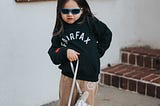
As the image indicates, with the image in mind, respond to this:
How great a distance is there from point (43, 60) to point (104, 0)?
3.42ft

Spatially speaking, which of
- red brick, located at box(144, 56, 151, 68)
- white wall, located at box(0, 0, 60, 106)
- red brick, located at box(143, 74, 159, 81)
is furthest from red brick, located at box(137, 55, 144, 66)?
white wall, located at box(0, 0, 60, 106)

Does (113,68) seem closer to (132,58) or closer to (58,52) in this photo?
(132,58)

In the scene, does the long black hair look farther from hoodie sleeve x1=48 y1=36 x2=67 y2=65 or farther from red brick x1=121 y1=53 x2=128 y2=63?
red brick x1=121 y1=53 x2=128 y2=63

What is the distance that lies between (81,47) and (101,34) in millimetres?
177

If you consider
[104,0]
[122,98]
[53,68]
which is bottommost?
[122,98]

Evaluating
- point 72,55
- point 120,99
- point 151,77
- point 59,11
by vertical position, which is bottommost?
point 120,99

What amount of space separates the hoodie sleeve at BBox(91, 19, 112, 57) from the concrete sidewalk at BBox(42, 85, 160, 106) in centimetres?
118

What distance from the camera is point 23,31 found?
2648 millimetres

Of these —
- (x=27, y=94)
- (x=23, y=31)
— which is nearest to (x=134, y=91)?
(x=27, y=94)

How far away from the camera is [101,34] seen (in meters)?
1.88

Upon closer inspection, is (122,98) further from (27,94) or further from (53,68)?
(27,94)

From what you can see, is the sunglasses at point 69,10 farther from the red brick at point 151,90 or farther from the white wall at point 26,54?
the red brick at point 151,90

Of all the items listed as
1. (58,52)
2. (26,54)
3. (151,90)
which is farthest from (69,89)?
(151,90)

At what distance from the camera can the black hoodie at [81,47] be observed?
69.8 inches
